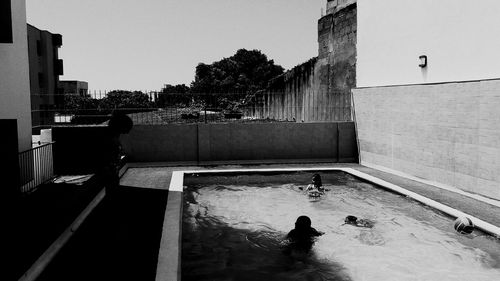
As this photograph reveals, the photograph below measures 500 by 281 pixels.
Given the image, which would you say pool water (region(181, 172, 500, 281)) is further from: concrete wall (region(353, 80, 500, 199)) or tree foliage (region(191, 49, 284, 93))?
tree foliage (region(191, 49, 284, 93))

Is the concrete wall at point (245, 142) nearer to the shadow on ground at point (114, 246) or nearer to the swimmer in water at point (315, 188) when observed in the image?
the swimmer in water at point (315, 188)

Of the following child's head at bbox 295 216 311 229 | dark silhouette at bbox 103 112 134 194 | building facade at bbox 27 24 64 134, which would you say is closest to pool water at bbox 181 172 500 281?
child's head at bbox 295 216 311 229

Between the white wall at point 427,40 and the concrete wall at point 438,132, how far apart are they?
0.40 meters

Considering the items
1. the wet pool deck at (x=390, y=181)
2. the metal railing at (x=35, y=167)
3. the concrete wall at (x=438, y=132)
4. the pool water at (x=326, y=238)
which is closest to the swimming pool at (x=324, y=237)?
the pool water at (x=326, y=238)

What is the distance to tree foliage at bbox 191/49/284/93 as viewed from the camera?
90125mm

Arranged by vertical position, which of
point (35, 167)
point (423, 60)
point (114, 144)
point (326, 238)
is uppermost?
point (423, 60)

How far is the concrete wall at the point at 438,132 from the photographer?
34.7 ft

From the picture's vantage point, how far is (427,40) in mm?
13000

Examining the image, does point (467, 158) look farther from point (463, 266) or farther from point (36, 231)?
point (36, 231)

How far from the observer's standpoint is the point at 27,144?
12609 millimetres

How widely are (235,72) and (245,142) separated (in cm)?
8020

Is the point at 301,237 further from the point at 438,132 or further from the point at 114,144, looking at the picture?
the point at 438,132

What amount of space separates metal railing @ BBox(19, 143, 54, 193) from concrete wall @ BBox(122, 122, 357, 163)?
11.3ft

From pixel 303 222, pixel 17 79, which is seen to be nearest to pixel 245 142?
pixel 303 222
